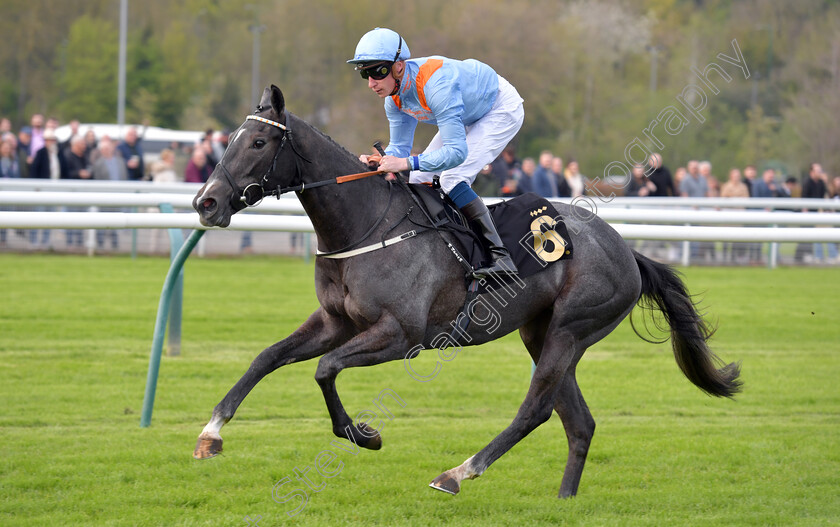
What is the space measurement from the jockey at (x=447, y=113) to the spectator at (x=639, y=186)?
10.1 metres

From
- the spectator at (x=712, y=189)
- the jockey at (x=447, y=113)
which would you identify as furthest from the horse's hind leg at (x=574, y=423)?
the spectator at (x=712, y=189)

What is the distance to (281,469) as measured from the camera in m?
4.45

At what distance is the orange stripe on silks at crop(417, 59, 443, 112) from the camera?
4.02 m

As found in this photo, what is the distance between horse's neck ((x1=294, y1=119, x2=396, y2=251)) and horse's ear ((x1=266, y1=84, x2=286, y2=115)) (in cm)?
13

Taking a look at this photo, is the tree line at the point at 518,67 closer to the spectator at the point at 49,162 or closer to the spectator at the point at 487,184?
the spectator at the point at 487,184

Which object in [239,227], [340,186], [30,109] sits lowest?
[30,109]

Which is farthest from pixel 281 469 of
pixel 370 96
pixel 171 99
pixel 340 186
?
pixel 171 99

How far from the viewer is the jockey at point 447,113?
3949mm

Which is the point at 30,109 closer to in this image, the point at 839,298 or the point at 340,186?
the point at 839,298

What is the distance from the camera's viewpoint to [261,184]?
3744 mm

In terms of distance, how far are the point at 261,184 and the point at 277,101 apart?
0.33 m

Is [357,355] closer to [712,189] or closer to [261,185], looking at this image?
[261,185]

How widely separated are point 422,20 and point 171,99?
1240 cm

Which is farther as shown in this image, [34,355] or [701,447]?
[34,355]
